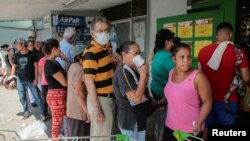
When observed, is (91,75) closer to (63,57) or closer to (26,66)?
(63,57)

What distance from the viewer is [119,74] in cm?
233

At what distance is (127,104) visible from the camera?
238 centimetres

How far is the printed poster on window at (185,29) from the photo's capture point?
528 cm

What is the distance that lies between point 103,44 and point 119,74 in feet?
1.23

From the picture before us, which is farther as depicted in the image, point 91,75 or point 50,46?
point 50,46

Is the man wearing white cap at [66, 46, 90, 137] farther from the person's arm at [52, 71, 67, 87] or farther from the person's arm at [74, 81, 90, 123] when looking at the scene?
the person's arm at [52, 71, 67, 87]

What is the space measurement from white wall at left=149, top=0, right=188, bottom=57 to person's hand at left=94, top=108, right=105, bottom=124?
12.6 feet

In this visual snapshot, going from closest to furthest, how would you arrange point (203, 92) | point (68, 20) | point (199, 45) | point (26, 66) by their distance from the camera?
point (203, 92) → point (199, 45) → point (26, 66) → point (68, 20)

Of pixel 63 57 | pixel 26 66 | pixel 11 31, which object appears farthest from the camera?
pixel 11 31

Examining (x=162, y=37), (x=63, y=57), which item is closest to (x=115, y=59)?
(x=162, y=37)

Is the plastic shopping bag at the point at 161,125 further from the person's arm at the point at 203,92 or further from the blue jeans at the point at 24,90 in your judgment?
the blue jeans at the point at 24,90

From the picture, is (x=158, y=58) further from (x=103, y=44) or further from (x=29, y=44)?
(x=29, y=44)

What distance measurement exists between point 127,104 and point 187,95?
525 millimetres

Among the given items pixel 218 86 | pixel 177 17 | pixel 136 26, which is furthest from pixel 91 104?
pixel 136 26
